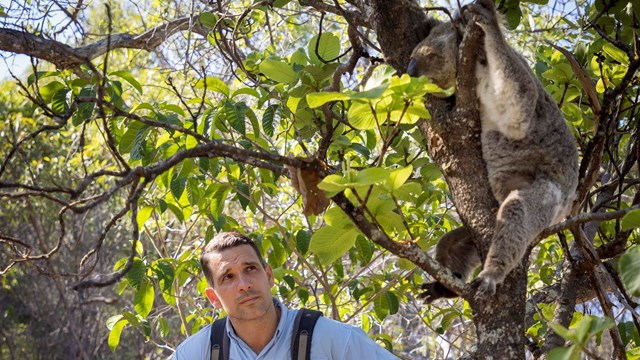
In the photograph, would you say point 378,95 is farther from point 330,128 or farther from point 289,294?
point 289,294

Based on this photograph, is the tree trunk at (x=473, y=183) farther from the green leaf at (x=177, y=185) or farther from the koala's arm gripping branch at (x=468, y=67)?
the green leaf at (x=177, y=185)

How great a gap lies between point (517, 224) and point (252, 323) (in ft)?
3.79

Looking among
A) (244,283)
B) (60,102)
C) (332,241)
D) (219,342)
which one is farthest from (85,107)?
(332,241)

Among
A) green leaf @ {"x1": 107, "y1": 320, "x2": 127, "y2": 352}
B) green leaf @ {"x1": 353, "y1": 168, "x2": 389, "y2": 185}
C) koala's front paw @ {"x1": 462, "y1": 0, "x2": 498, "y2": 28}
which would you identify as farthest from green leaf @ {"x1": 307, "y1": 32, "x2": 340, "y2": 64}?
green leaf @ {"x1": 107, "y1": 320, "x2": 127, "y2": 352}

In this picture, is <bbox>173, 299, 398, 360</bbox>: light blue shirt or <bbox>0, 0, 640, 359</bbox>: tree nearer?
<bbox>0, 0, 640, 359</bbox>: tree

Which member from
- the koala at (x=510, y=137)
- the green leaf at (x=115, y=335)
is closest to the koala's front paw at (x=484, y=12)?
the koala at (x=510, y=137)

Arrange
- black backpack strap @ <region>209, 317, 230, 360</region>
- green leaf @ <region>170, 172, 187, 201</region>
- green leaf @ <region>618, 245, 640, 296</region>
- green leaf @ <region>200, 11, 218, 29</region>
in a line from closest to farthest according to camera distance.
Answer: green leaf @ <region>618, 245, 640, 296</region> < black backpack strap @ <region>209, 317, 230, 360</region> < green leaf @ <region>170, 172, 187, 201</region> < green leaf @ <region>200, 11, 218, 29</region>

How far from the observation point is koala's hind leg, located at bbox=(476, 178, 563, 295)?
256 cm

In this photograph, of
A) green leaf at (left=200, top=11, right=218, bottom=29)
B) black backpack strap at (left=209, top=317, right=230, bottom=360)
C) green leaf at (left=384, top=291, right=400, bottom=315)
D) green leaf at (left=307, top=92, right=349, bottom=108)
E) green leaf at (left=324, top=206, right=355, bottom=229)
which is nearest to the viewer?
green leaf at (left=307, top=92, right=349, bottom=108)

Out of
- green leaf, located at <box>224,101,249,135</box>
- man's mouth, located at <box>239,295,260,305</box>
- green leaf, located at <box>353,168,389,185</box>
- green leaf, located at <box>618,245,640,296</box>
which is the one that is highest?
green leaf, located at <box>224,101,249,135</box>

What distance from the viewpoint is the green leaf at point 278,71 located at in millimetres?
2996

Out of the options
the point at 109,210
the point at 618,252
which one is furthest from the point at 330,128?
Result: the point at 109,210

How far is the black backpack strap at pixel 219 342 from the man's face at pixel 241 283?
8 centimetres

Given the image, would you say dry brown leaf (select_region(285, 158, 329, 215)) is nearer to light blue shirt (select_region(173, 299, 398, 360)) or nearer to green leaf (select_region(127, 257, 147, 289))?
light blue shirt (select_region(173, 299, 398, 360))
